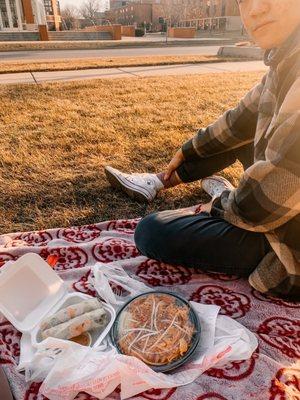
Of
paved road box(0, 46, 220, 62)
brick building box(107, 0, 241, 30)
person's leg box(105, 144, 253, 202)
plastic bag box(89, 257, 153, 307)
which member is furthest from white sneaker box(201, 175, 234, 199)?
brick building box(107, 0, 241, 30)

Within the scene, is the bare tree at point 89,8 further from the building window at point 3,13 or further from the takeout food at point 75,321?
the takeout food at point 75,321

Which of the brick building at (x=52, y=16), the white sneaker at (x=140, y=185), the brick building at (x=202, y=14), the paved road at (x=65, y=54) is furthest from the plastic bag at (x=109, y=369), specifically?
the brick building at (x=202, y=14)

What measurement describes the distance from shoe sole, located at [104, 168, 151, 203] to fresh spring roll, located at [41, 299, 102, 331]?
116 centimetres

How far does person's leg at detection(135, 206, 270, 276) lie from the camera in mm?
1566

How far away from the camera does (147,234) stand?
1.78 metres

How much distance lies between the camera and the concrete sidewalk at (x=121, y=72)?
7273 mm

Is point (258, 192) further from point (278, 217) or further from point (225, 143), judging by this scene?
point (225, 143)

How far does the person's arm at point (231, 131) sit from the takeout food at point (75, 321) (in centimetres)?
117

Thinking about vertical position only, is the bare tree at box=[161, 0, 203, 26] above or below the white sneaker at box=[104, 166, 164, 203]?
above

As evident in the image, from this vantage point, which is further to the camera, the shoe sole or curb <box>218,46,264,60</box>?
curb <box>218,46,264,60</box>

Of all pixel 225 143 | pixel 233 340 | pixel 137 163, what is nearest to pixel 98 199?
pixel 137 163

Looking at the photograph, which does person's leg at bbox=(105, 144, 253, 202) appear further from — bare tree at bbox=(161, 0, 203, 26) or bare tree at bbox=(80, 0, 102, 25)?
bare tree at bbox=(80, 0, 102, 25)

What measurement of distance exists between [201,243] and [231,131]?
0.80 metres

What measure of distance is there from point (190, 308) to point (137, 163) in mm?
1980
